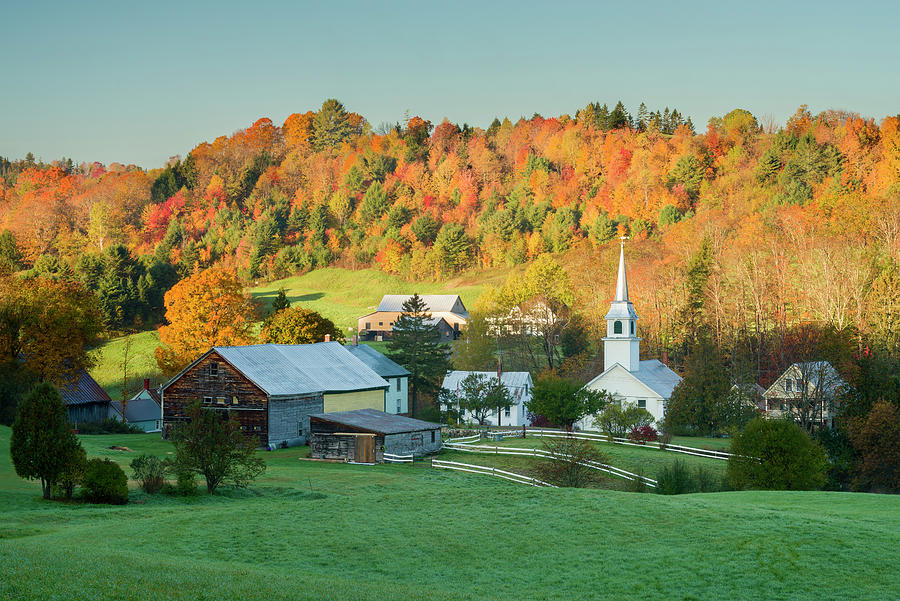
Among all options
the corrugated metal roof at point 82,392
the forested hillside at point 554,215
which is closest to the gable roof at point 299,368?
the corrugated metal roof at point 82,392

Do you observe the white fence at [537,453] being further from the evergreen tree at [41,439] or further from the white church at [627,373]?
the evergreen tree at [41,439]

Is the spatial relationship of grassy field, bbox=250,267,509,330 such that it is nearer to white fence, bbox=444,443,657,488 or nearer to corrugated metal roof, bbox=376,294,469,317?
corrugated metal roof, bbox=376,294,469,317

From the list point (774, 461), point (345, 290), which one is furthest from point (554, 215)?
point (774, 461)

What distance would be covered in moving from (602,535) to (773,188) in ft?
344

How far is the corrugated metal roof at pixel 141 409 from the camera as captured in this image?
68312 millimetres

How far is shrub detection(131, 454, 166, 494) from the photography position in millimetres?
33750

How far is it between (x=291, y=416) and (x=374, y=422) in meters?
6.10

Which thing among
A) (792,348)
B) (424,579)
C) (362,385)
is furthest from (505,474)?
(792,348)

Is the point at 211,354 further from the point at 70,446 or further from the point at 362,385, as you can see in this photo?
the point at 70,446

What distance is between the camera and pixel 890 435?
48.1 meters

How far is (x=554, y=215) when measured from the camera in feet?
451

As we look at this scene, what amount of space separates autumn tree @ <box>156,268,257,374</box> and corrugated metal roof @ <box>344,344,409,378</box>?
31.5 feet

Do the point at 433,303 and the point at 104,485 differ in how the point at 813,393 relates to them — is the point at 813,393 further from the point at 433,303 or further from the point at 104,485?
the point at 433,303

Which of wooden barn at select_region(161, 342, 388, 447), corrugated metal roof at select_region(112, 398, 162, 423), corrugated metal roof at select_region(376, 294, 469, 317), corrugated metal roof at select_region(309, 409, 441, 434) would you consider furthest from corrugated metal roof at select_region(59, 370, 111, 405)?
corrugated metal roof at select_region(376, 294, 469, 317)
